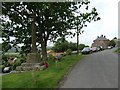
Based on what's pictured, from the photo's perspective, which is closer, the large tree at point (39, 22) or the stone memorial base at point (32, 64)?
the stone memorial base at point (32, 64)

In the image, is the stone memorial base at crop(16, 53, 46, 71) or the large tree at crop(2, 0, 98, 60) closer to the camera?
the stone memorial base at crop(16, 53, 46, 71)

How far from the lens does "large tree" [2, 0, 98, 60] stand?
30.7 meters

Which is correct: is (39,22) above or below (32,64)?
above

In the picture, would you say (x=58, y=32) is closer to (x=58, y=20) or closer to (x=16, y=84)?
(x=58, y=20)

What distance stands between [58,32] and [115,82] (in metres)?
23.6

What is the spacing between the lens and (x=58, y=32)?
39531 millimetres

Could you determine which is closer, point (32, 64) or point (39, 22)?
point (32, 64)

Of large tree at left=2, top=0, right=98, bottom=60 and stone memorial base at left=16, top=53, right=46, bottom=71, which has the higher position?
large tree at left=2, top=0, right=98, bottom=60

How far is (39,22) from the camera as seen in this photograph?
35.8 meters

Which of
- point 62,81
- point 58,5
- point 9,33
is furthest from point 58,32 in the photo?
point 62,81

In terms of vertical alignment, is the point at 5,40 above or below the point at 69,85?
above

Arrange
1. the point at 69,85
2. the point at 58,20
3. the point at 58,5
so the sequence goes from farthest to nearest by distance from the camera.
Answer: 1. the point at 58,20
2. the point at 58,5
3. the point at 69,85

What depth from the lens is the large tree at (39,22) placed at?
30678 mm

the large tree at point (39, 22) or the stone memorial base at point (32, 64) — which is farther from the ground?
the large tree at point (39, 22)
